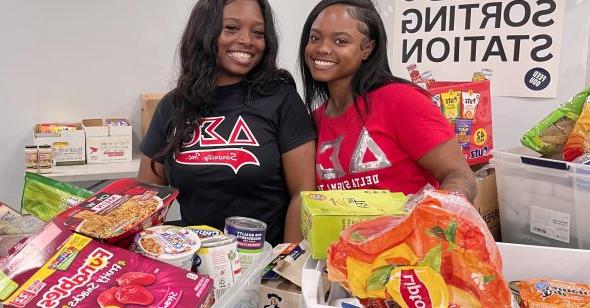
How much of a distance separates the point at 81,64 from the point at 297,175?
95.0 inches

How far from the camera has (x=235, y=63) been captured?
152 centimetres

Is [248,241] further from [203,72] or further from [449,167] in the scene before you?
[203,72]

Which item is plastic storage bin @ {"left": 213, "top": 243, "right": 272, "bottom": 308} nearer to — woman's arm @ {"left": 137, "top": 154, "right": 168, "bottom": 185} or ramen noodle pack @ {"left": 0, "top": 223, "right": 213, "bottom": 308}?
ramen noodle pack @ {"left": 0, "top": 223, "right": 213, "bottom": 308}

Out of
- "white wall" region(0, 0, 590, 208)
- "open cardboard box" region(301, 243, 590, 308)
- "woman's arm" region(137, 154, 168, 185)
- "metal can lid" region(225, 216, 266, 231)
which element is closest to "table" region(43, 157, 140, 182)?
"white wall" region(0, 0, 590, 208)

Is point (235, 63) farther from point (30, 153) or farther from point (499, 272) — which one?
point (30, 153)

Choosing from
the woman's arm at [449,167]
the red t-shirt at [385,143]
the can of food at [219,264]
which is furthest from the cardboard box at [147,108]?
the can of food at [219,264]

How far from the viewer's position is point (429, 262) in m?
0.67

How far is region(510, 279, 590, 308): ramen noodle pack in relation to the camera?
0.82m

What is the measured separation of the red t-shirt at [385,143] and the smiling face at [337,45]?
0.11 meters

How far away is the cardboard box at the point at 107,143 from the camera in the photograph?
3.01 metres

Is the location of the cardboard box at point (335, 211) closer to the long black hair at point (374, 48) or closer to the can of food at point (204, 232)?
the can of food at point (204, 232)

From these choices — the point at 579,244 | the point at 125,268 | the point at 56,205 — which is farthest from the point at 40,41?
the point at 579,244

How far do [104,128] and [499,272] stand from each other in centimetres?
282

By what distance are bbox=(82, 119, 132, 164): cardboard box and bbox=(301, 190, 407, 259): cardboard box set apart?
2.39m
